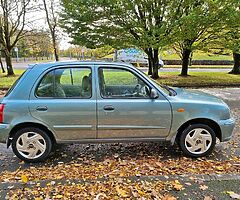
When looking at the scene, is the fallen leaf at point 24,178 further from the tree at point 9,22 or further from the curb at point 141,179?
the tree at point 9,22

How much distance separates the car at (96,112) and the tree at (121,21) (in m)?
8.43

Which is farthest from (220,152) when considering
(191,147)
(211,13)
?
(211,13)

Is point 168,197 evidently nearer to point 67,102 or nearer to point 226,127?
point 226,127

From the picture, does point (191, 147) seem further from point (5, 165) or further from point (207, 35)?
point (207, 35)

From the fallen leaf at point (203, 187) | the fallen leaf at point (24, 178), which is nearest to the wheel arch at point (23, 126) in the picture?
the fallen leaf at point (24, 178)

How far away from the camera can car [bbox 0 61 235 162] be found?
412 cm

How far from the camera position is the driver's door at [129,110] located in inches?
165

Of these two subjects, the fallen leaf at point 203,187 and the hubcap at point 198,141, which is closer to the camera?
the fallen leaf at point 203,187

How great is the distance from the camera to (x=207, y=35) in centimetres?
1488

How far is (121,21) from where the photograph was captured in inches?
514

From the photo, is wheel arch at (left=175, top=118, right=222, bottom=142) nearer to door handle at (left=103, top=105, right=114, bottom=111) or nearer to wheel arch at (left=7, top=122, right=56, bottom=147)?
door handle at (left=103, top=105, right=114, bottom=111)

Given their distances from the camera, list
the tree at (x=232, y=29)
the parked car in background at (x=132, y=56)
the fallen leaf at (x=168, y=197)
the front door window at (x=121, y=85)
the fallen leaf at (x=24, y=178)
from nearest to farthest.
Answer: the fallen leaf at (x=168, y=197) → the fallen leaf at (x=24, y=178) → the front door window at (x=121, y=85) → the tree at (x=232, y=29) → the parked car in background at (x=132, y=56)

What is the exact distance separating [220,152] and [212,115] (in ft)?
2.77

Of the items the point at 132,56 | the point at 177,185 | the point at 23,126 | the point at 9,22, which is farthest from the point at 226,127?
the point at 132,56
